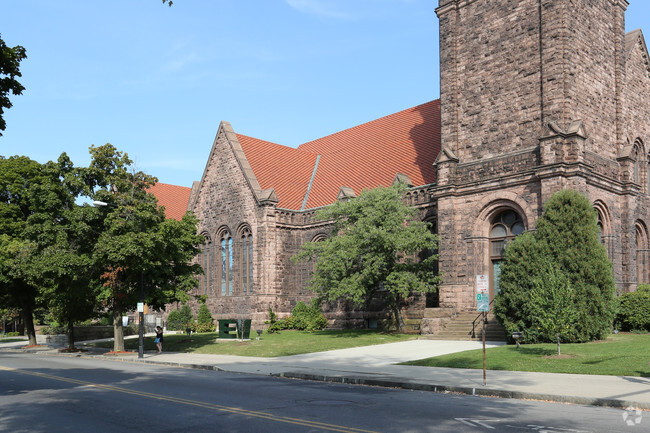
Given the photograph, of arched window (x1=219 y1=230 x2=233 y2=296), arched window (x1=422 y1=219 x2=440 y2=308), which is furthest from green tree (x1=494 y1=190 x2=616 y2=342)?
arched window (x1=219 y1=230 x2=233 y2=296)

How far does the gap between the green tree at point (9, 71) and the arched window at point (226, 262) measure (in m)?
30.3

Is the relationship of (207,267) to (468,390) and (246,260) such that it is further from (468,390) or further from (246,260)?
(468,390)

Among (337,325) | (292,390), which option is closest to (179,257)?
(337,325)

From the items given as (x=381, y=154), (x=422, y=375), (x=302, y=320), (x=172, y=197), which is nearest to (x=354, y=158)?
(x=381, y=154)

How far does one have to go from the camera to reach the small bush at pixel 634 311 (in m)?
26.1

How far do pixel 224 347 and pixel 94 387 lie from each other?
1470cm

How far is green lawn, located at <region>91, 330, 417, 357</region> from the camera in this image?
27359 millimetres

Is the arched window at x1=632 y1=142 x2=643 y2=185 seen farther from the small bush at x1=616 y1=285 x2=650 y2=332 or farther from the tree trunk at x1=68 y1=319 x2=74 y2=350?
the tree trunk at x1=68 y1=319 x2=74 y2=350

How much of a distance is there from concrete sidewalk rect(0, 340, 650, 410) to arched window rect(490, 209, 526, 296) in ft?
16.3

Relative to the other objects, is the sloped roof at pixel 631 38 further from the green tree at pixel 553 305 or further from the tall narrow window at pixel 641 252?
the green tree at pixel 553 305

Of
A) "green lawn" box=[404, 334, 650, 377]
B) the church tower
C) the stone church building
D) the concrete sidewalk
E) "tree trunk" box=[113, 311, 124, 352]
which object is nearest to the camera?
the concrete sidewalk

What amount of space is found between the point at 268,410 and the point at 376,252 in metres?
20.0

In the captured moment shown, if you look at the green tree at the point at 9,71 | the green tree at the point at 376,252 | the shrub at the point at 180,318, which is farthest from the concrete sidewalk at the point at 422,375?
the shrub at the point at 180,318

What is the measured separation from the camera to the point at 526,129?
96.2 feet
